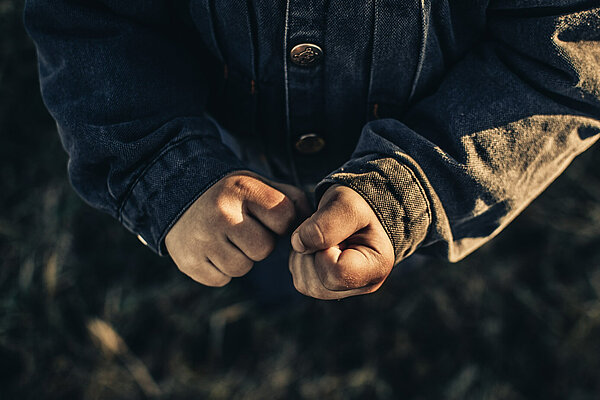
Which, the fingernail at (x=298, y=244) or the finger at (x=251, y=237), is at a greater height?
the fingernail at (x=298, y=244)

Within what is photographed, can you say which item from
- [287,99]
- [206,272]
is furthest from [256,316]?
[287,99]

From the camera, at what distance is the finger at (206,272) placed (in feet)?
2.24

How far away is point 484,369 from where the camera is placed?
1320 millimetres

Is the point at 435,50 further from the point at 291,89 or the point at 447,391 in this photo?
the point at 447,391

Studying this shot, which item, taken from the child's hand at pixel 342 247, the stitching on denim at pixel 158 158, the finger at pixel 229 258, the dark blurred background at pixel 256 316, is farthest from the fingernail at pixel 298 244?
the dark blurred background at pixel 256 316

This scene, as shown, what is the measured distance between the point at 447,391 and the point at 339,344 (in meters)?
0.33

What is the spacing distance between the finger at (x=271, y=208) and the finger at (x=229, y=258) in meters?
0.06

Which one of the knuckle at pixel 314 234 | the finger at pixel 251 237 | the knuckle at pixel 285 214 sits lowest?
the finger at pixel 251 237

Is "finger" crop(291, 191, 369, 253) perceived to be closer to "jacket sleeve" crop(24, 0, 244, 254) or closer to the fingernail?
the fingernail

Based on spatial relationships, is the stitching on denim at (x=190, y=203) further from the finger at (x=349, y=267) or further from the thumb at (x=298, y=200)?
the finger at (x=349, y=267)

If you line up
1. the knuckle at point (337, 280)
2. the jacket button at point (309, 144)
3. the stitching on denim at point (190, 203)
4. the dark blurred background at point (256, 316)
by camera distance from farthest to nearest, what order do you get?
the dark blurred background at point (256, 316) < the jacket button at point (309, 144) < the stitching on denim at point (190, 203) < the knuckle at point (337, 280)

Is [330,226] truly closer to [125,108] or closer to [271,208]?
[271,208]

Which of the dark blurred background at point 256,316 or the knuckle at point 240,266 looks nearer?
the knuckle at point 240,266

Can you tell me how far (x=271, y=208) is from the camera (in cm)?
64
